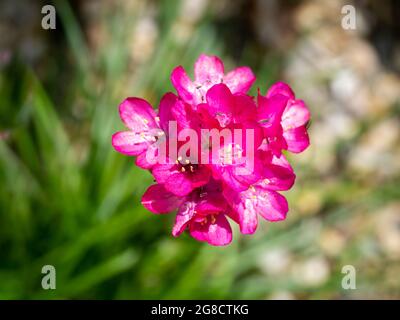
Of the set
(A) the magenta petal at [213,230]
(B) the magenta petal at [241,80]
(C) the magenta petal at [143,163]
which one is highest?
(B) the magenta petal at [241,80]

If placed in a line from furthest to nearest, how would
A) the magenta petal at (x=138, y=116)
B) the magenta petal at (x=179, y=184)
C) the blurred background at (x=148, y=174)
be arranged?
the blurred background at (x=148, y=174) < the magenta petal at (x=138, y=116) < the magenta petal at (x=179, y=184)

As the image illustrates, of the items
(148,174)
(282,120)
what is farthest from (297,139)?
(148,174)

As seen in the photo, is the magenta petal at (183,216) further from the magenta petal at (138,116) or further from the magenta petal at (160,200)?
the magenta petal at (138,116)

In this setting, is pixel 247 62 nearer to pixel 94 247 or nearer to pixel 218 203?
pixel 94 247

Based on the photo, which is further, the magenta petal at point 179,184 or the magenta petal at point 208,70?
the magenta petal at point 208,70

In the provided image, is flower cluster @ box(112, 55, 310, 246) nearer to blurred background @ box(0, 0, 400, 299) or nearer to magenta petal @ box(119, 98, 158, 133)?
magenta petal @ box(119, 98, 158, 133)

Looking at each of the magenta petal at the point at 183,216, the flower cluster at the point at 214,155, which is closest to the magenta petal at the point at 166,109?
the flower cluster at the point at 214,155

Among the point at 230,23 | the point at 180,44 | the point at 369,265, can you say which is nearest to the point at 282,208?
the point at 180,44

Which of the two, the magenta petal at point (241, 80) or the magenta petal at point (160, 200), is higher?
the magenta petal at point (241, 80)
